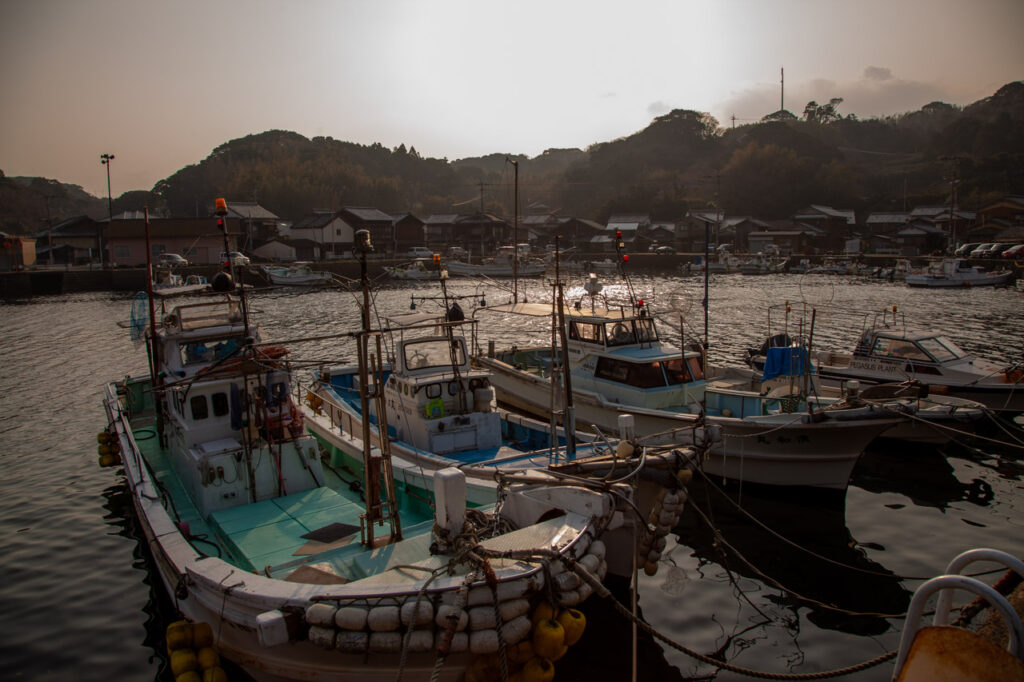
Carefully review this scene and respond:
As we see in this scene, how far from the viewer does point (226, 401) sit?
11891 mm

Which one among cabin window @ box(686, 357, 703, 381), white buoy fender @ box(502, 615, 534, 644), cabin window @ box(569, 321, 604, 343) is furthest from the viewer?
cabin window @ box(569, 321, 604, 343)

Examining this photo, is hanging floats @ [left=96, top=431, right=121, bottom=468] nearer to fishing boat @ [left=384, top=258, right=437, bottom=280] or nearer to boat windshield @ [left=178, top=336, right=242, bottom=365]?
boat windshield @ [left=178, top=336, right=242, bottom=365]

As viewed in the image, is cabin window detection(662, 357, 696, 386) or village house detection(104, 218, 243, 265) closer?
cabin window detection(662, 357, 696, 386)

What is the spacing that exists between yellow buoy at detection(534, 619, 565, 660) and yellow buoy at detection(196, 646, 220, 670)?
429cm

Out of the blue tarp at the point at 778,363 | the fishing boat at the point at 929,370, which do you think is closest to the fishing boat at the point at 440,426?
the blue tarp at the point at 778,363

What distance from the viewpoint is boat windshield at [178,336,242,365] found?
12.6 m

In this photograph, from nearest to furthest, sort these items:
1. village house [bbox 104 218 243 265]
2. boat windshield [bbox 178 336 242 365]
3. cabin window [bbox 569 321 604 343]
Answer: boat windshield [bbox 178 336 242 365]
cabin window [bbox 569 321 604 343]
village house [bbox 104 218 243 265]

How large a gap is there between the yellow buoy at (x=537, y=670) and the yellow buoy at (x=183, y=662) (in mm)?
4289

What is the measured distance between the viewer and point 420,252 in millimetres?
86500

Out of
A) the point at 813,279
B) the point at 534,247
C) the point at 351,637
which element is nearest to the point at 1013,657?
the point at 351,637

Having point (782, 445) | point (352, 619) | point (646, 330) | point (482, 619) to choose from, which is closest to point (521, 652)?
point (482, 619)

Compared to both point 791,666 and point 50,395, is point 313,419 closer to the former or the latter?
point 791,666

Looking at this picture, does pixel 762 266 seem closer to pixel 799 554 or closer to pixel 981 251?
pixel 981 251

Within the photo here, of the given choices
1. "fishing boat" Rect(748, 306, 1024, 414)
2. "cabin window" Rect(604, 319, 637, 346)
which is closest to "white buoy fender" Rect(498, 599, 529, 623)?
"cabin window" Rect(604, 319, 637, 346)
